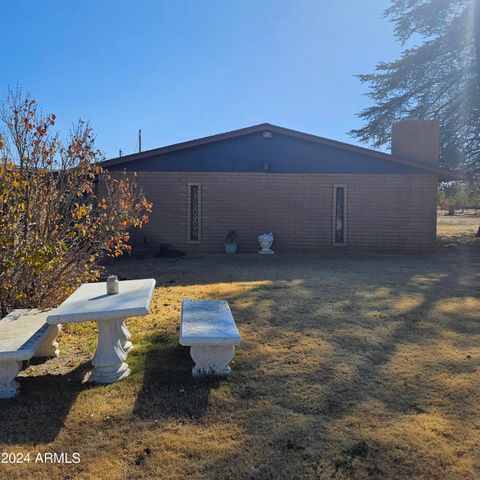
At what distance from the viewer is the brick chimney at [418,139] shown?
46.6 feet

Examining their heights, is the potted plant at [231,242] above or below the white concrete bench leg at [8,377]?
above

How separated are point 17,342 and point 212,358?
1614 millimetres

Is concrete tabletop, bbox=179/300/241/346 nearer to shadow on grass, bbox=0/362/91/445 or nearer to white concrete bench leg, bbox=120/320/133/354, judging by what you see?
white concrete bench leg, bbox=120/320/133/354

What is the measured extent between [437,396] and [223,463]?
1.95 metres

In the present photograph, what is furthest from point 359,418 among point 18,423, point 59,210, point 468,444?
point 59,210

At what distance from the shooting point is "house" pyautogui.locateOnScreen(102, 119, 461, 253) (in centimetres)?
1389

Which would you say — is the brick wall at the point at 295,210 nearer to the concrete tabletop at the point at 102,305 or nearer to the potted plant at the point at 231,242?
the potted plant at the point at 231,242

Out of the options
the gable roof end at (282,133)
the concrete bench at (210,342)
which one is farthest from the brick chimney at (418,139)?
the concrete bench at (210,342)

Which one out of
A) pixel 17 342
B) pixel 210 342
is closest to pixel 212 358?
pixel 210 342

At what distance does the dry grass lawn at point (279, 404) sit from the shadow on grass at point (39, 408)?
0.04ft

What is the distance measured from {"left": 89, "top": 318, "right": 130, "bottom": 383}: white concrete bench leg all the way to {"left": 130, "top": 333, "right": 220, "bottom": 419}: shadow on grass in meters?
0.23

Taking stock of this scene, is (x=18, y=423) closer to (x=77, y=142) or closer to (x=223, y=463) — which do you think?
(x=223, y=463)

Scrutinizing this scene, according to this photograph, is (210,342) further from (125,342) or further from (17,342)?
(17,342)

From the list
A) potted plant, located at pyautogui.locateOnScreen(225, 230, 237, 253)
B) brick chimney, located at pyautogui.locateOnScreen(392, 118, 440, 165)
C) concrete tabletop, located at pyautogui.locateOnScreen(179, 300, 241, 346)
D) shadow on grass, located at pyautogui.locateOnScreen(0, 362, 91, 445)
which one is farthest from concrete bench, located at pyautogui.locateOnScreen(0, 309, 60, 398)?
brick chimney, located at pyautogui.locateOnScreen(392, 118, 440, 165)
